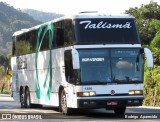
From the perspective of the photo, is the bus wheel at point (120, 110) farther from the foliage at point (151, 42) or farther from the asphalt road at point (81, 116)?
the foliage at point (151, 42)

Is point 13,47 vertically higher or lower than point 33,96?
higher

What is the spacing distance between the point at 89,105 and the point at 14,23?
176693 mm

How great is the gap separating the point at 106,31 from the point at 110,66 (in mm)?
1376

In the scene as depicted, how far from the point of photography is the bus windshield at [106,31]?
61.1 feet

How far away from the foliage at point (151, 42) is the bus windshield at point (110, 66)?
12.8 m

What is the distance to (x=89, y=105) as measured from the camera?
712 inches

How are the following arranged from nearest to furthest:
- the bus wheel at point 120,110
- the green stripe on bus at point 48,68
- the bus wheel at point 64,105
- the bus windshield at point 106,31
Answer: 1. the bus windshield at point 106,31
2. the bus wheel at point 64,105
3. the bus wheel at point 120,110
4. the green stripe on bus at point 48,68

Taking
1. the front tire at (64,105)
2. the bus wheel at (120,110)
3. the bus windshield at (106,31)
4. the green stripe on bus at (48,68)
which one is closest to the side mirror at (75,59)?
the bus windshield at (106,31)

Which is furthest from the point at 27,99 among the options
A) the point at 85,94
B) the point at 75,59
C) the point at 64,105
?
the point at 75,59

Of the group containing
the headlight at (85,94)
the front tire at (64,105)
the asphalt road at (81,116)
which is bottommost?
the asphalt road at (81,116)

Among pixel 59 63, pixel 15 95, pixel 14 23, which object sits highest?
pixel 14 23

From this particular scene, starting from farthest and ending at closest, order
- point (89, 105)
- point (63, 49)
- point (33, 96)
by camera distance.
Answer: point (33, 96) < point (63, 49) < point (89, 105)

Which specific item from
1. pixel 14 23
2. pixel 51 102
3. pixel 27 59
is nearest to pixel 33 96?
pixel 27 59

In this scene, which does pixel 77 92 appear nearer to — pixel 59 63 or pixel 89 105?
pixel 89 105
